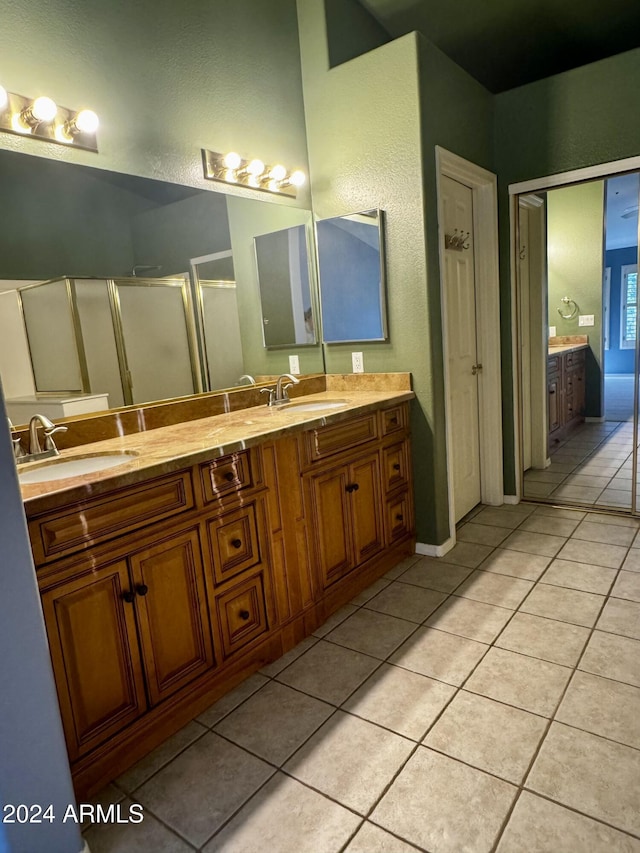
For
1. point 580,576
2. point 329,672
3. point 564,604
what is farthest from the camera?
point 580,576

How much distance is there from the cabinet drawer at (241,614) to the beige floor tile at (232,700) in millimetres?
154

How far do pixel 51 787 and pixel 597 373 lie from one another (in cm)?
545

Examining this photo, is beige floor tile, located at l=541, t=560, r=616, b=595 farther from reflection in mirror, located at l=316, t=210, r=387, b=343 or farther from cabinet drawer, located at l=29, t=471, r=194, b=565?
cabinet drawer, located at l=29, t=471, r=194, b=565

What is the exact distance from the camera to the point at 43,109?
69.5 inches

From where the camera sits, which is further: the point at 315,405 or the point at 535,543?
the point at 535,543

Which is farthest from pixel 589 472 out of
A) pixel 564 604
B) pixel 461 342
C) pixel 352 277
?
pixel 352 277

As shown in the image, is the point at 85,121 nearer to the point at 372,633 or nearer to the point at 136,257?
the point at 136,257

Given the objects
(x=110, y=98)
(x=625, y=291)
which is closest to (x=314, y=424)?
(x=110, y=98)

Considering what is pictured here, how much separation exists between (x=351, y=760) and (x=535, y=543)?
1.77 metres

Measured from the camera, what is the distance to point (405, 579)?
8.58 feet

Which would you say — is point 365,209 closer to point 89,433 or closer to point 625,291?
point 89,433

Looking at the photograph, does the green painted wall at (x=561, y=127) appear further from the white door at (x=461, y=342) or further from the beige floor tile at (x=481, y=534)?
the beige floor tile at (x=481, y=534)

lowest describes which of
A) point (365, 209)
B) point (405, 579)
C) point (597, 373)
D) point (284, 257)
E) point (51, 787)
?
point (405, 579)

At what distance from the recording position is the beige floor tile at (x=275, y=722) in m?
1.61
